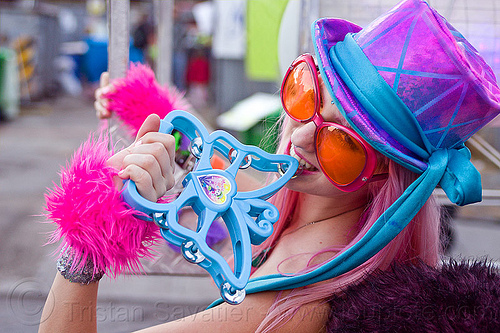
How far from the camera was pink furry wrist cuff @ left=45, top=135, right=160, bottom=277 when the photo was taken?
0.90 metres

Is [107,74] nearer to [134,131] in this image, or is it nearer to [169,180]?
[134,131]

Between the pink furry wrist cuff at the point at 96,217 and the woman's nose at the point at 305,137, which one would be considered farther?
the woman's nose at the point at 305,137

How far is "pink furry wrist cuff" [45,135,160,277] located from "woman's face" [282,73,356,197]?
37 centimetres

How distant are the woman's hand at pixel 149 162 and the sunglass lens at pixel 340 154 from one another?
12.7 inches

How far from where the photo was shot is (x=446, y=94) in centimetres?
91

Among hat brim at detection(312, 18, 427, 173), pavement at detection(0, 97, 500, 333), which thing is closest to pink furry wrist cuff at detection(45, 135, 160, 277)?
pavement at detection(0, 97, 500, 333)

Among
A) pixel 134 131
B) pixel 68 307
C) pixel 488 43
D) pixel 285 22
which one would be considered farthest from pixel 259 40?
pixel 68 307

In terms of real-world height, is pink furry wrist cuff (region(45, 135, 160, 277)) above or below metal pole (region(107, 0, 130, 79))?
below

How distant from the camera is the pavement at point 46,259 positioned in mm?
2504

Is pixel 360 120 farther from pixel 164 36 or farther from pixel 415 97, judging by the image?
pixel 164 36

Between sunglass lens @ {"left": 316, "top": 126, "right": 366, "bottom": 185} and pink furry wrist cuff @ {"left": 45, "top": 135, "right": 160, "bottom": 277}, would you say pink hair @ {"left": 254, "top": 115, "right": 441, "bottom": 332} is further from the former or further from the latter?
pink furry wrist cuff @ {"left": 45, "top": 135, "right": 160, "bottom": 277}

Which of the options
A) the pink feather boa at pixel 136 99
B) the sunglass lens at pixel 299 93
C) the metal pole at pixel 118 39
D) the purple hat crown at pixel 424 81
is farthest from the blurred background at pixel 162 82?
the purple hat crown at pixel 424 81

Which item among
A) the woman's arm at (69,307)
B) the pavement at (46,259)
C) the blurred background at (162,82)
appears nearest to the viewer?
the woman's arm at (69,307)

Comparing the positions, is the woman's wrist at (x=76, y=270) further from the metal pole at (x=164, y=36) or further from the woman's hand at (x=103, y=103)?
the metal pole at (x=164, y=36)
